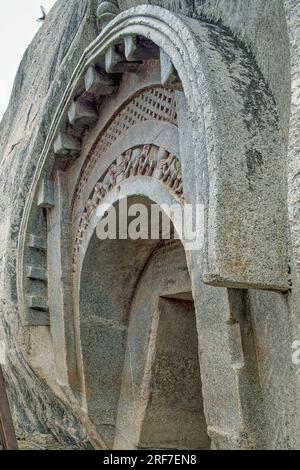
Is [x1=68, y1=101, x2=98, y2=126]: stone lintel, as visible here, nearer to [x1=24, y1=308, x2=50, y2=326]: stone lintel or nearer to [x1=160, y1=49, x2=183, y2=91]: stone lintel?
[x1=160, y1=49, x2=183, y2=91]: stone lintel

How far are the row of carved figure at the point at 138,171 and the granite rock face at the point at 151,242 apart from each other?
0.04ft

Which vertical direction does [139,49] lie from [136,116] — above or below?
above

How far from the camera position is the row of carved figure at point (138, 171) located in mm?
3037

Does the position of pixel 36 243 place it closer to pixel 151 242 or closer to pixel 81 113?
pixel 151 242

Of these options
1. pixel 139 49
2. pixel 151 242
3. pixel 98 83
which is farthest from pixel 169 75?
pixel 151 242

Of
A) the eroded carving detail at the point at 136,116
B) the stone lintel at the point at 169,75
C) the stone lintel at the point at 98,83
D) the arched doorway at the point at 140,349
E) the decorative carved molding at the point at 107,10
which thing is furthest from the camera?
the arched doorway at the point at 140,349

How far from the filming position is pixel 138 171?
11.3 feet

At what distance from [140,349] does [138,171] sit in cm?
146

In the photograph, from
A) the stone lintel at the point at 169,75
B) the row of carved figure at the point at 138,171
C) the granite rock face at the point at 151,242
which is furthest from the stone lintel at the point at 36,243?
the stone lintel at the point at 169,75

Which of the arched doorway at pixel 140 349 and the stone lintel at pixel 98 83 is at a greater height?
the stone lintel at pixel 98 83

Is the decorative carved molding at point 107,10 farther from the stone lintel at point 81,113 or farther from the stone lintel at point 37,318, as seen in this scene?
the stone lintel at point 37,318

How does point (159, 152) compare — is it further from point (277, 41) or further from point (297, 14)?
point (297, 14)

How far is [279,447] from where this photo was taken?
A: 7.18ft

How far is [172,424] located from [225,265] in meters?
2.63
